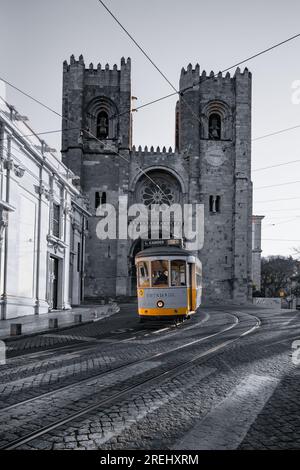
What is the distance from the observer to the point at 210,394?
20.9 ft

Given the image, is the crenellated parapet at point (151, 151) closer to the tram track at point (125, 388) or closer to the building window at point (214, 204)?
the building window at point (214, 204)

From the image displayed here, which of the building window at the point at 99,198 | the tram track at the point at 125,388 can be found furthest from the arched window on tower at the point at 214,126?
the tram track at the point at 125,388

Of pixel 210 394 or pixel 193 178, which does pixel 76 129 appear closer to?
pixel 193 178

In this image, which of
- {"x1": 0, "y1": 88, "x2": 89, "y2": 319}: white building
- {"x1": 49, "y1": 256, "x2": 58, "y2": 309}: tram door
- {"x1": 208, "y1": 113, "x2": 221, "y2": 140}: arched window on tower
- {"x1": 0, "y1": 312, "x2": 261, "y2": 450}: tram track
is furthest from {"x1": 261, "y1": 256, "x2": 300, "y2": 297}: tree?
{"x1": 0, "y1": 312, "x2": 261, "y2": 450}: tram track

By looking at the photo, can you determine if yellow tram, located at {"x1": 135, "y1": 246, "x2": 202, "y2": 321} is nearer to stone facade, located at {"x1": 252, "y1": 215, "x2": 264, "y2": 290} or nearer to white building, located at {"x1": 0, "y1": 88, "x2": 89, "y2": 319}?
white building, located at {"x1": 0, "y1": 88, "x2": 89, "y2": 319}

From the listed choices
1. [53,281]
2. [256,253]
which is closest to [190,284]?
[53,281]

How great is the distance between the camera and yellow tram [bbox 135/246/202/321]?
16797 mm

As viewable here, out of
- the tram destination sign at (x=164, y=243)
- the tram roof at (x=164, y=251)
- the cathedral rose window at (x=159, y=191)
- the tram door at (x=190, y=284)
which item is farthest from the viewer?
Answer: the cathedral rose window at (x=159, y=191)

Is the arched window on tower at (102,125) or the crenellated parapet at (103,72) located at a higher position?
the crenellated parapet at (103,72)

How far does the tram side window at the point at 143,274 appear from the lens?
56.7 feet

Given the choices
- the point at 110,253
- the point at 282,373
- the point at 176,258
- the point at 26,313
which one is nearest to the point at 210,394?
the point at 282,373

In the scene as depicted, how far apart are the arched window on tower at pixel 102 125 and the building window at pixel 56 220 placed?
61.7 ft

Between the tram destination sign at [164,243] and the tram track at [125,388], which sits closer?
the tram track at [125,388]

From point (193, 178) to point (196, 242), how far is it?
5.64m
